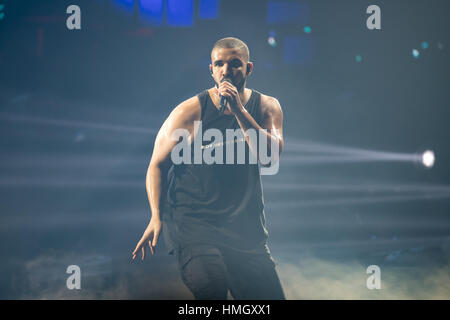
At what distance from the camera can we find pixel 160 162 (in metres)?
2.24

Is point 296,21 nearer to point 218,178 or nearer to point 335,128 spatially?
point 335,128

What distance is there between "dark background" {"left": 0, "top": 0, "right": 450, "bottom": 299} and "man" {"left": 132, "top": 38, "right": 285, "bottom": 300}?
1.53 meters

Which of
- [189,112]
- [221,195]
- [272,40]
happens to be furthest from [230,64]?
[272,40]

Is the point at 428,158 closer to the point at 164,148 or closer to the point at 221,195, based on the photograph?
the point at 221,195

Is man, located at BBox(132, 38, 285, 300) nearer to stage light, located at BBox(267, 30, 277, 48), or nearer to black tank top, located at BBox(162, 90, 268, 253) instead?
black tank top, located at BBox(162, 90, 268, 253)

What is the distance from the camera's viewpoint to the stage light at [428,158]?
14.3 feet

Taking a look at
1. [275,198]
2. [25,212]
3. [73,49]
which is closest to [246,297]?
[275,198]

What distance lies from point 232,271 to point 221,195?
46 centimetres

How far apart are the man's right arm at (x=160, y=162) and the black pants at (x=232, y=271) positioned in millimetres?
227

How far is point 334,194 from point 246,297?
2469 millimetres

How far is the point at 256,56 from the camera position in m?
4.06

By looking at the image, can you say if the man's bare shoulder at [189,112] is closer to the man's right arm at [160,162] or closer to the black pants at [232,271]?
the man's right arm at [160,162]

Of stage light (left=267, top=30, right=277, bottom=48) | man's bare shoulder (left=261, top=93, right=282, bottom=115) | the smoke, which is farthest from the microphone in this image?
stage light (left=267, top=30, right=277, bottom=48)

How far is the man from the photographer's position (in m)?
2.09
